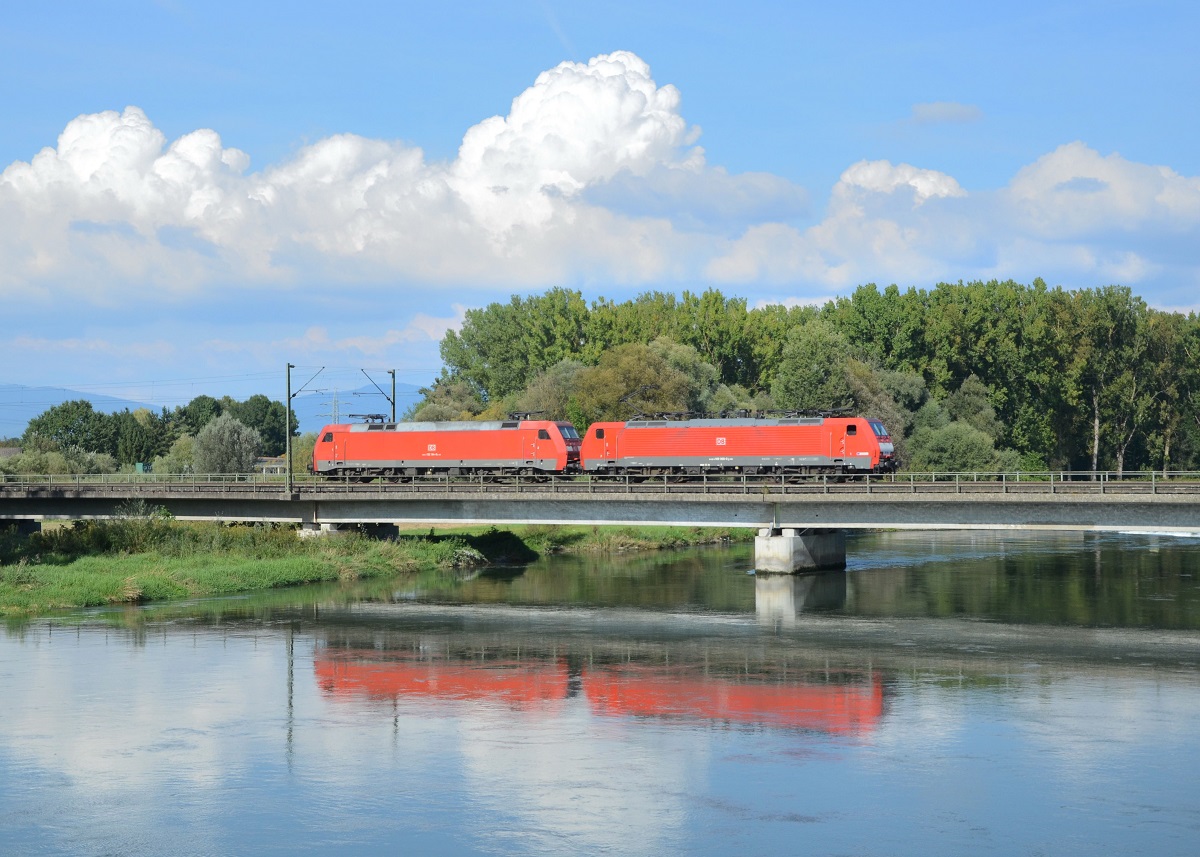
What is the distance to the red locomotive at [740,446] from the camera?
74.1 m

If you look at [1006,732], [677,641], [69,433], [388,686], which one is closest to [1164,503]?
[677,641]

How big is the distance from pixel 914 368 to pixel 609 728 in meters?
99.7

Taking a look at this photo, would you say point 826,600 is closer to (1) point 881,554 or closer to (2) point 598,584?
(2) point 598,584

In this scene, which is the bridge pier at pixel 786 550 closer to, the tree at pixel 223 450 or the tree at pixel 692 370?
the tree at pixel 692 370

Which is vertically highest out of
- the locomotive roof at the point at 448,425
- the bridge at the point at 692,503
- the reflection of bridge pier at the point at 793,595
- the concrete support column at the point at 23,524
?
the locomotive roof at the point at 448,425

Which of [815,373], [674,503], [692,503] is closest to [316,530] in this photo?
[674,503]

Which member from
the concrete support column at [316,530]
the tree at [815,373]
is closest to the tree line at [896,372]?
the tree at [815,373]

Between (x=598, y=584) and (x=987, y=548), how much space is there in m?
33.1

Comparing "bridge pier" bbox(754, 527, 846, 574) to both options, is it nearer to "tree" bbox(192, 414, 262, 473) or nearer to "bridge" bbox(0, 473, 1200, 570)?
"bridge" bbox(0, 473, 1200, 570)

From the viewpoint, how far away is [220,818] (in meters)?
25.1

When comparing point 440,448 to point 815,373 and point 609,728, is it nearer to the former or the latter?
point 815,373

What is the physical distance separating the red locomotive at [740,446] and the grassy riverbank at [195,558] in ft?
31.9

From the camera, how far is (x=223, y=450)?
435 ft

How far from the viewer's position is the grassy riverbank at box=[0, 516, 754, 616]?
57844 millimetres
